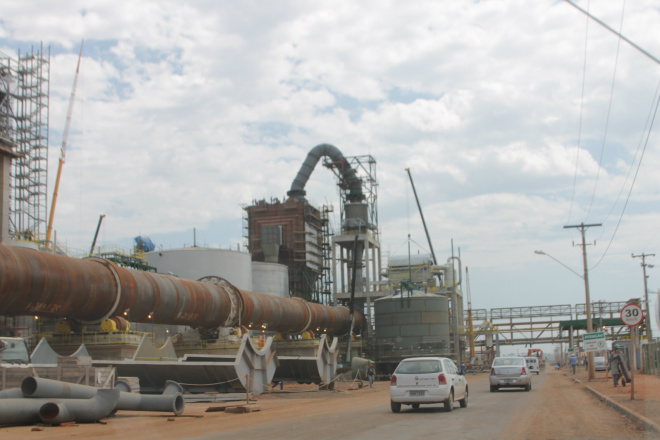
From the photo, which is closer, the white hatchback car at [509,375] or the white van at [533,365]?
the white hatchback car at [509,375]

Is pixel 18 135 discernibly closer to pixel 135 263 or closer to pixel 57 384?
pixel 135 263

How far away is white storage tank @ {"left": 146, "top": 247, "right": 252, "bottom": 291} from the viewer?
200ft

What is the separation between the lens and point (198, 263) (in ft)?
201

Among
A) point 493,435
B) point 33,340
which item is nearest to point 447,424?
point 493,435

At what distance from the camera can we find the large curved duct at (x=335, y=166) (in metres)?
77.2

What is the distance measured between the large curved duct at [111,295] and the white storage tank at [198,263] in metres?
17.2

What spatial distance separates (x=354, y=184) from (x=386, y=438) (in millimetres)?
64945

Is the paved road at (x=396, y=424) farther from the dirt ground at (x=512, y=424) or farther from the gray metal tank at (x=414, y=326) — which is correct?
the gray metal tank at (x=414, y=326)

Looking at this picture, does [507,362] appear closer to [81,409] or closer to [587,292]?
[587,292]

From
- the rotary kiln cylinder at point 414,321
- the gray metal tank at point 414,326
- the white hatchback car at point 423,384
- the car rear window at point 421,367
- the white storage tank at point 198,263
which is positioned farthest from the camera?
the rotary kiln cylinder at point 414,321

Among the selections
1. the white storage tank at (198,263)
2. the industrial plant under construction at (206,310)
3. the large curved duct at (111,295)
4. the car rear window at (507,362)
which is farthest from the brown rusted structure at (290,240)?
the car rear window at (507,362)

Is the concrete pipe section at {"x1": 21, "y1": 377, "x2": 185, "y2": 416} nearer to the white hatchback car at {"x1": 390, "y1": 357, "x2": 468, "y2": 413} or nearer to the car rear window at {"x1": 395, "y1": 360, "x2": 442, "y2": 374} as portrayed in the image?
the white hatchback car at {"x1": 390, "y1": 357, "x2": 468, "y2": 413}

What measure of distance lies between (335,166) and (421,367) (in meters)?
59.7

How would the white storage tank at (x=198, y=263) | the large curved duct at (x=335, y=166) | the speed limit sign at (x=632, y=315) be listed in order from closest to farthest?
the speed limit sign at (x=632, y=315)
the white storage tank at (x=198, y=263)
the large curved duct at (x=335, y=166)
